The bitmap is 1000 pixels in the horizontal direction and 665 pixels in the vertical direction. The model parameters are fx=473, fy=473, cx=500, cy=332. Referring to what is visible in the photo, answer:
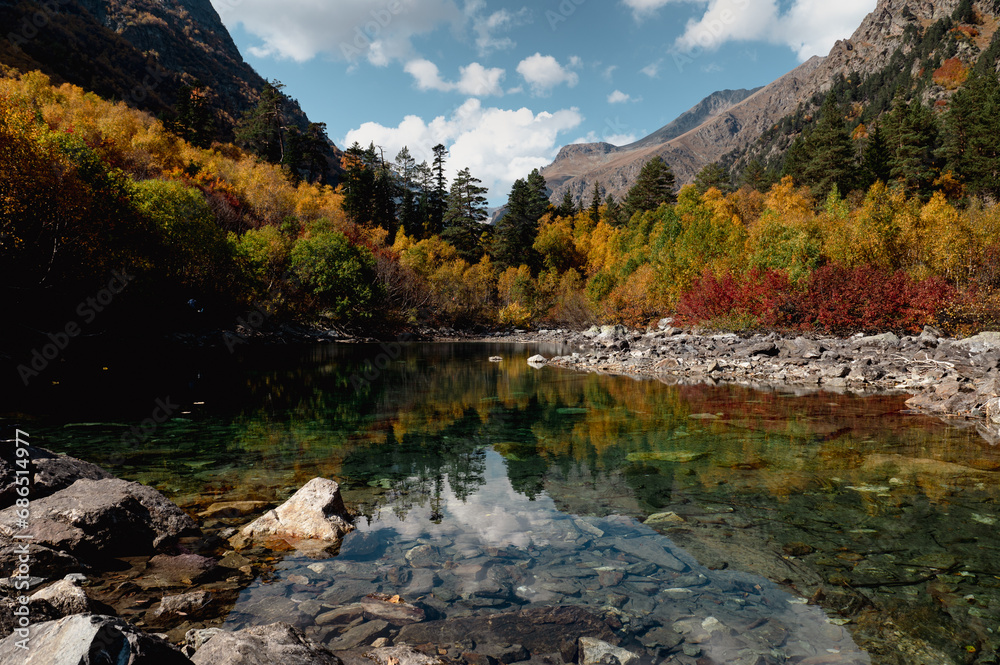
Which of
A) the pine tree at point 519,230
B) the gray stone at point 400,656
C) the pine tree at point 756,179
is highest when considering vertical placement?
the pine tree at point 756,179

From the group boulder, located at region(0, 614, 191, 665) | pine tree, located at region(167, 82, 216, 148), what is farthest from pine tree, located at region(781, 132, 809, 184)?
pine tree, located at region(167, 82, 216, 148)

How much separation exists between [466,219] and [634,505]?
77.4m

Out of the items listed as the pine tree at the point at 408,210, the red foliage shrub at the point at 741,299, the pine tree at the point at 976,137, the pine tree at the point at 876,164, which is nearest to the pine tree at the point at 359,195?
the pine tree at the point at 408,210

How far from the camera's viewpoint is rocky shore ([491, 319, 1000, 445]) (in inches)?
563

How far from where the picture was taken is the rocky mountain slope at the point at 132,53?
71.8 meters

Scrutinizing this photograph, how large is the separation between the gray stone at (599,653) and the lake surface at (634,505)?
19cm

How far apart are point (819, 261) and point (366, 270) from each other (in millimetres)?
45386

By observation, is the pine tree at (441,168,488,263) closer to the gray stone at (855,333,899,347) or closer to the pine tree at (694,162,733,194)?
the pine tree at (694,162,733,194)

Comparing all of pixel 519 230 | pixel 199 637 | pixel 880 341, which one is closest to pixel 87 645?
pixel 199 637

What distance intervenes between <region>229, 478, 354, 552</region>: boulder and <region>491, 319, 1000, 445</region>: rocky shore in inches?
560

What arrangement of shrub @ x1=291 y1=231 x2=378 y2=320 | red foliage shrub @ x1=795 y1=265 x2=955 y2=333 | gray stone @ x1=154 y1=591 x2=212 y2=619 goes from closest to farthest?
gray stone @ x1=154 y1=591 x2=212 y2=619
red foliage shrub @ x1=795 y1=265 x2=955 y2=333
shrub @ x1=291 y1=231 x2=378 y2=320

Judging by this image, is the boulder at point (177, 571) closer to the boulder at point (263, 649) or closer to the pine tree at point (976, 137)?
the boulder at point (263, 649)

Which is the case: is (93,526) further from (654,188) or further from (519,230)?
(654,188)

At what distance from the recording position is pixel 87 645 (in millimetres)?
2402
